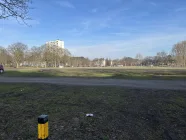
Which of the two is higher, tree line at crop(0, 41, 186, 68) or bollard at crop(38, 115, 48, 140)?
tree line at crop(0, 41, 186, 68)

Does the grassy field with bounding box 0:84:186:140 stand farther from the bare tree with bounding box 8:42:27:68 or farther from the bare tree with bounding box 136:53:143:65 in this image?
the bare tree with bounding box 136:53:143:65

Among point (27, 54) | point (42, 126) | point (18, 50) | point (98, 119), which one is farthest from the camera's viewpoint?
point (27, 54)

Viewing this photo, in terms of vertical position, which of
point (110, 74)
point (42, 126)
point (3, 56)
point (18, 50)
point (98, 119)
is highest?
point (18, 50)

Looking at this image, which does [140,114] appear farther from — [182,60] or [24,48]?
[182,60]

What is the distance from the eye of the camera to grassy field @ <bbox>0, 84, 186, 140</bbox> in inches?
217

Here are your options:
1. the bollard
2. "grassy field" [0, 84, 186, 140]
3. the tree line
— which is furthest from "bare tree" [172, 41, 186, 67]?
the bollard

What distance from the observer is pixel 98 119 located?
662cm

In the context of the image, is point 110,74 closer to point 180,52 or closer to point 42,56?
point 42,56

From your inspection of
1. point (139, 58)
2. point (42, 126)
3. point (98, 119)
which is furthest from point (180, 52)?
point (42, 126)

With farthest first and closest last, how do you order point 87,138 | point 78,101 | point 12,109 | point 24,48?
1. point 24,48
2. point 78,101
3. point 12,109
4. point 87,138

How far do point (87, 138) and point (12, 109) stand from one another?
3910 mm

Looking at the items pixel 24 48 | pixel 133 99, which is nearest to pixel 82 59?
pixel 24 48

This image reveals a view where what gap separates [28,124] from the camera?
6.14 m

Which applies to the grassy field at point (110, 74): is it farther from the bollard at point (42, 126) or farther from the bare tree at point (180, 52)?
the bare tree at point (180, 52)
